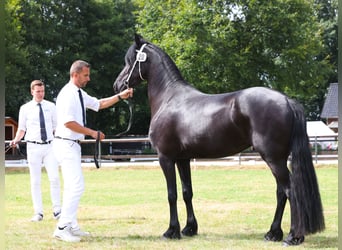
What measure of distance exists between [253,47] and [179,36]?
4.63 meters

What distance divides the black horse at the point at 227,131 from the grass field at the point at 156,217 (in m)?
0.42

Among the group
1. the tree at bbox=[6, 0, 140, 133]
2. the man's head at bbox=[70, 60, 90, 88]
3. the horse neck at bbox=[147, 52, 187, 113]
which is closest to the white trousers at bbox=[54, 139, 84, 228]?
the man's head at bbox=[70, 60, 90, 88]

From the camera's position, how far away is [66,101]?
20.6ft

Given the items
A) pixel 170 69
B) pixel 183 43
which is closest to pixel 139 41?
pixel 170 69

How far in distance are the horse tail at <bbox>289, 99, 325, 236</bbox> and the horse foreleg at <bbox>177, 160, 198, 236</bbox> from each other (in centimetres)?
145

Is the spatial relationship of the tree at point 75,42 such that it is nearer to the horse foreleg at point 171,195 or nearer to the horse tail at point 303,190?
the horse foreleg at point 171,195

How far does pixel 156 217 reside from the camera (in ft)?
26.7

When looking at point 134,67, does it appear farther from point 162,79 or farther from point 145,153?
point 145,153

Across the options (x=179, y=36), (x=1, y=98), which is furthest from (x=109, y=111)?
(x=1, y=98)

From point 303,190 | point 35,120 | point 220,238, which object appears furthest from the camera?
point 35,120

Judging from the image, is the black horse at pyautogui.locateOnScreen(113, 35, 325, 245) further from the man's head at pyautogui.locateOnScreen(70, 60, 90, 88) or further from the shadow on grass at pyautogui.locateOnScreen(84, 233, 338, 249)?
the man's head at pyautogui.locateOnScreen(70, 60, 90, 88)

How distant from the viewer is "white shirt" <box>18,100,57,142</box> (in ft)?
26.9

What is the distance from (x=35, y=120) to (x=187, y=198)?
2.96 meters

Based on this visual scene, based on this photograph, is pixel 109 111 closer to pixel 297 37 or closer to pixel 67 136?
pixel 297 37
